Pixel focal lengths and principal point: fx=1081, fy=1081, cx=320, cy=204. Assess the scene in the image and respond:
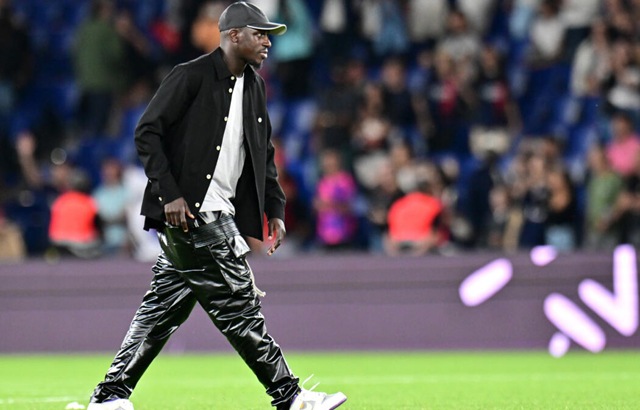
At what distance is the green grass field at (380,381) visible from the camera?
21.9 feet

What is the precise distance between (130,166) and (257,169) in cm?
883

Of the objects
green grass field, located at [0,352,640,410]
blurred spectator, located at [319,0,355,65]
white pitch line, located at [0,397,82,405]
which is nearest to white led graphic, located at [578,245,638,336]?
green grass field, located at [0,352,640,410]

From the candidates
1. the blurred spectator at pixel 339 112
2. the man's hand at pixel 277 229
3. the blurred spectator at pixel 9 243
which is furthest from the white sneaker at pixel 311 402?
the blurred spectator at pixel 9 243

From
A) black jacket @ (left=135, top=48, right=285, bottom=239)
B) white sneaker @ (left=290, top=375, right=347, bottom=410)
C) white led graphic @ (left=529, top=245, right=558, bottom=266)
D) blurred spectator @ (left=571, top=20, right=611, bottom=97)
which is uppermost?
black jacket @ (left=135, top=48, right=285, bottom=239)

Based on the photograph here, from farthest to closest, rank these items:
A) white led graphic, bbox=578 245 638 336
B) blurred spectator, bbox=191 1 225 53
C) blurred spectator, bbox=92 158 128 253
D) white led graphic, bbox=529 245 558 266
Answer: blurred spectator, bbox=191 1 225 53 < blurred spectator, bbox=92 158 128 253 < white led graphic, bbox=529 245 558 266 < white led graphic, bbox=578 245 638 336

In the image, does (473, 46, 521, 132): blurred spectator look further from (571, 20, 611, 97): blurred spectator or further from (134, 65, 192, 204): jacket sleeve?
(134, 65, 192, 204): jacket sleeve

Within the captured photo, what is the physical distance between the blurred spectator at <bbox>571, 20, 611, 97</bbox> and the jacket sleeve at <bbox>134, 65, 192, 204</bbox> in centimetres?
877

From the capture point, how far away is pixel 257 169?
217 inches

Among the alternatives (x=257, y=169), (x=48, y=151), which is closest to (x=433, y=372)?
(x=257, y=169)

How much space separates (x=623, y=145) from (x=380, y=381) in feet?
17.1

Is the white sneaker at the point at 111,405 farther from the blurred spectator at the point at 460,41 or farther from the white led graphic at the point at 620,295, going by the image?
the blurred spectator at the point at 460,41

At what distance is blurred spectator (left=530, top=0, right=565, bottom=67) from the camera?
543 inches

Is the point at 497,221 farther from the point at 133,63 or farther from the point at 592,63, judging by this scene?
the point at 133,63

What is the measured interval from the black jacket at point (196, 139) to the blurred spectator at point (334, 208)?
22.2ft
